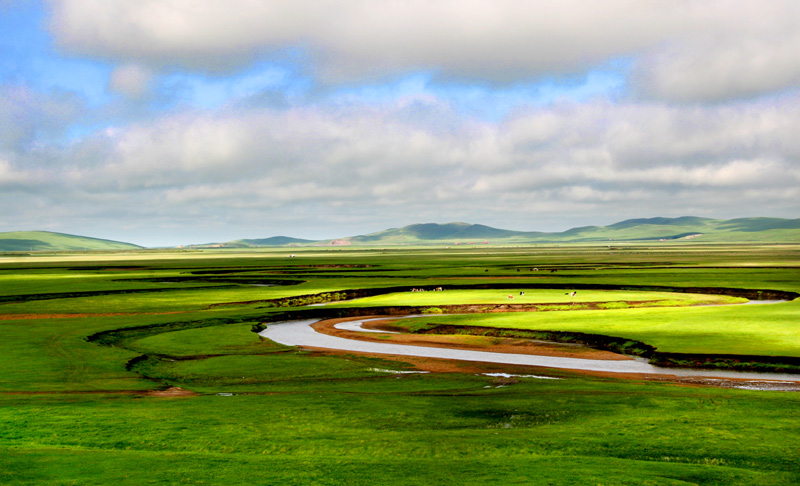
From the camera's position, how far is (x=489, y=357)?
39.8m

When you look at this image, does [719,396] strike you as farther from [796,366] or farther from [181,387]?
[181,387]

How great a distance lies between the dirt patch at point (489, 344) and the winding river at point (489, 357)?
3.51 feet

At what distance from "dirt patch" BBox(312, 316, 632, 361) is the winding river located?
3.51 ft

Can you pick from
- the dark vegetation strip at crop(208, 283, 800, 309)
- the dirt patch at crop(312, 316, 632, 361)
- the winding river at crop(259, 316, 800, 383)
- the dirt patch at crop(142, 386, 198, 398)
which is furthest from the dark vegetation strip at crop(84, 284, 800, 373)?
the dirt patch at crop(142, 386, 198, 398)

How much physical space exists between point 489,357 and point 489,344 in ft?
16.3

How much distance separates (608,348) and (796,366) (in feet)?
38.0

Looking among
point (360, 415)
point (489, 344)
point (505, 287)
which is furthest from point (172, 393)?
point (505, 287)

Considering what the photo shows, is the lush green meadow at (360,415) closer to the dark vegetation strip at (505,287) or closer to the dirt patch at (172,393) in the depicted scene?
the dirt patch at (172,393)

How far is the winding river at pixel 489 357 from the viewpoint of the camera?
3294 centimetres

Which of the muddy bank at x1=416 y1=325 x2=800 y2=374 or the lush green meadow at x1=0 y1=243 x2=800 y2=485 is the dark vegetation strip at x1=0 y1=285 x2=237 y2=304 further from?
the muddy bank at x1=416 y1=325 x2=800 y2=374

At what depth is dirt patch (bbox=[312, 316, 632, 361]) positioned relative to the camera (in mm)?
40688

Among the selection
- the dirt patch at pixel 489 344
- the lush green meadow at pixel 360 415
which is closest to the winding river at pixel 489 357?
the dirt patch at pixel 489 344

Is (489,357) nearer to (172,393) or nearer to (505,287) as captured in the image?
(172,393)

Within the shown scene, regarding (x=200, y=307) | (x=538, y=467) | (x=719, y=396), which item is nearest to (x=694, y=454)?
(x=538, y=467)
